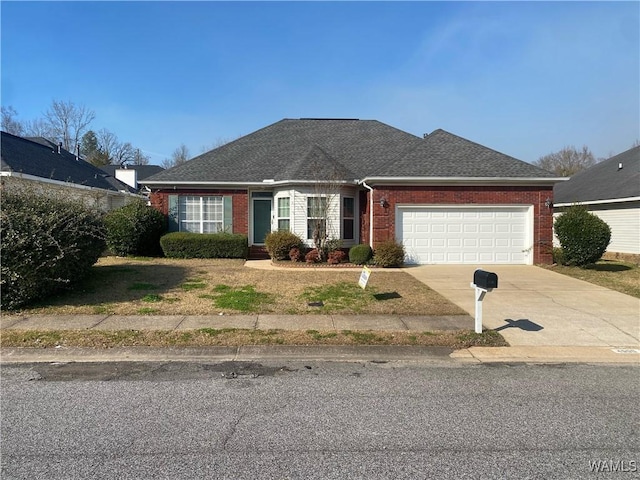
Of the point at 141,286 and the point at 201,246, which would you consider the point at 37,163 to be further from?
the point at 141,286

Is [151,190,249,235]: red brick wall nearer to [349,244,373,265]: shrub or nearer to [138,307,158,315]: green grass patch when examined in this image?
[349,244,373,265]: shrub

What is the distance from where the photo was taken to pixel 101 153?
55000 mm

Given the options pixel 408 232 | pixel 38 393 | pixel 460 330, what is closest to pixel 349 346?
pixel 460 330

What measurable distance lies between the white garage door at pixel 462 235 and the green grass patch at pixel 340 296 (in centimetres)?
515

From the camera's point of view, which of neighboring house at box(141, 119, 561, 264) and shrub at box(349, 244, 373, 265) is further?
neighboring house at box(141, 119, 561, 264)

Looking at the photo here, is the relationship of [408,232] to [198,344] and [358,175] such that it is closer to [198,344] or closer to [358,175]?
[358,175]

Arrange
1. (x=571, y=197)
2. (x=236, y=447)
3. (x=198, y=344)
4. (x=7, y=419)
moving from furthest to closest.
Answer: (x=571, y=197) < (x=198, y=344) < (x=7, y=419) < (x=236, y=447)

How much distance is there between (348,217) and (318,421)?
503 inches

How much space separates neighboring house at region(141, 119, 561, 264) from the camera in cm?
1478

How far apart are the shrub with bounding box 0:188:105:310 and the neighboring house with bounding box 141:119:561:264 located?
8.12 meters

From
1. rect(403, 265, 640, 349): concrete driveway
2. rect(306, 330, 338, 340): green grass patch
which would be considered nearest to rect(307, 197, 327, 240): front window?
rect(403, 265, 640, 349): concrete driveway

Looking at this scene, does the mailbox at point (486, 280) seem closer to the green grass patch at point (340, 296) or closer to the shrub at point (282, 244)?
the green grass patch at point (340, 296)

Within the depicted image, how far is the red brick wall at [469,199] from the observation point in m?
14.7

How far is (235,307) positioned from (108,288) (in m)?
3.60
